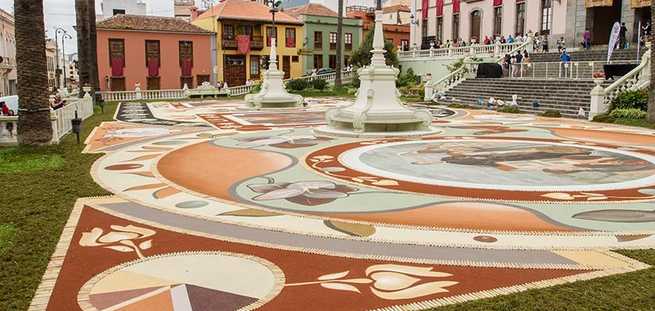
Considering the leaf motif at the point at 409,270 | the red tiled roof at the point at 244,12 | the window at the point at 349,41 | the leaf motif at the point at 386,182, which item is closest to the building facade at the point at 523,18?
the window at the point at 349,41

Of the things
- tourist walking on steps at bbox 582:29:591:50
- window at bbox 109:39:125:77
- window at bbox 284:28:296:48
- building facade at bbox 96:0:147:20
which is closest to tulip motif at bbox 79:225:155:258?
tourist walking on steps at bbox 582:29:591:50

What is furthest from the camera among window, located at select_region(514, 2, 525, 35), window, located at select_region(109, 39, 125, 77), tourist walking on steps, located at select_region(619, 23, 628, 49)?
window, located at select_region(109, 39, 125, 77)

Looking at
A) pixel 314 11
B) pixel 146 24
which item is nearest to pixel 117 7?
pixel 146 24

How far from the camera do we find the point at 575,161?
1138 cm

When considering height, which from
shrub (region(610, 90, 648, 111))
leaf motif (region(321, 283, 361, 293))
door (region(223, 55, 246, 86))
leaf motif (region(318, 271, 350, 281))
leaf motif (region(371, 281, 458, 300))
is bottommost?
leaf motif (region(371, 281, 458, 300))

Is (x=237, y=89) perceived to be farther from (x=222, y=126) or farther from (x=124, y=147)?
(x=124, y=147)

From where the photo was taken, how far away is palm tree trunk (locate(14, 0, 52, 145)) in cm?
1279

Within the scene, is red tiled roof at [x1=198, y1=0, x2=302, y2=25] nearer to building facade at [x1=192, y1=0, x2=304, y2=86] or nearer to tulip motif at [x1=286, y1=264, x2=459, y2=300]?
building facade at [x1=192, y1=0, x2=304, y2=86]

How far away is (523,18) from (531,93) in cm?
1521

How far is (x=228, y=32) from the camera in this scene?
53.4 metres

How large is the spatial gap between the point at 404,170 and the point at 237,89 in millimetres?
36809

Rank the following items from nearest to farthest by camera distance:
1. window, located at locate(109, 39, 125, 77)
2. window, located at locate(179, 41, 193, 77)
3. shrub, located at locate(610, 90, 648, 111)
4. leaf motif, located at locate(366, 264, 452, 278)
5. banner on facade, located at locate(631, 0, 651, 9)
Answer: leaf motif, located at locate(366, 264, 452, 278) → shrub, located at locate(610, 90, 648, 111) → banner on facade, located at locate(631, 0, 651, 9) → window, located at locate(109, 39, 125, 77) → window, located at locate(179, 41, 193, 77)

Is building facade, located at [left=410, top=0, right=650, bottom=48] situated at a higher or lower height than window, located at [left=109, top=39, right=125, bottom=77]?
higher

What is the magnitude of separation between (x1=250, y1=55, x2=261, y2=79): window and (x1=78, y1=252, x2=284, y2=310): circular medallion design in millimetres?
50343
